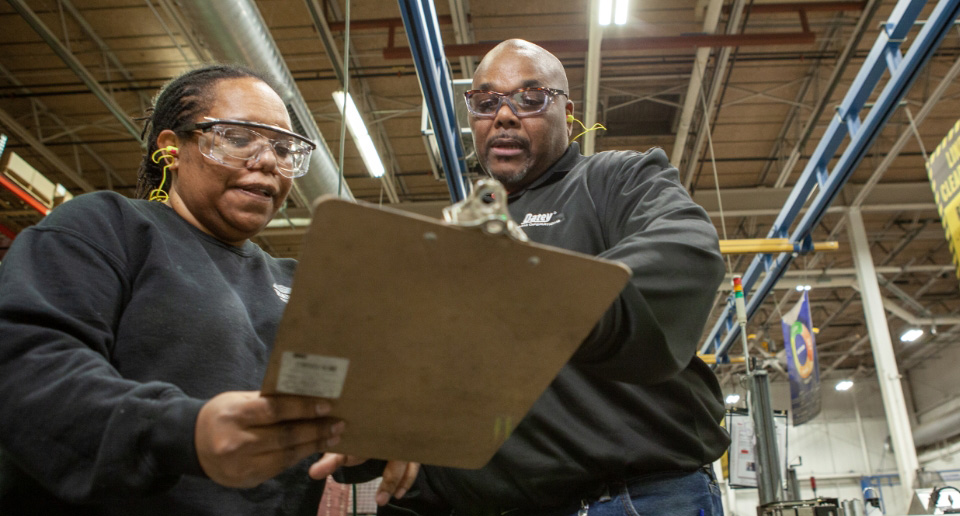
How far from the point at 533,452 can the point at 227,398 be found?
1.84 feet

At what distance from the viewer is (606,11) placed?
15.4 feet

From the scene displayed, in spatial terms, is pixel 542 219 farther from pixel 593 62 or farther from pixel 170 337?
pixel 593 62

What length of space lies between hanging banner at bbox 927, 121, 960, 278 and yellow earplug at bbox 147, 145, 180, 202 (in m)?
3.95

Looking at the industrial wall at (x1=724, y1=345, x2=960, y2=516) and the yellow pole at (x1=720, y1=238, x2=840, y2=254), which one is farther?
the industrial wall at (x1=724, y1=345, x2=960, y2=516)

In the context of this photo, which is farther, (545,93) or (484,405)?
(545,93)

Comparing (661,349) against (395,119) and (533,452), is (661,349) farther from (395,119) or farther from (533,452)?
(395,119)

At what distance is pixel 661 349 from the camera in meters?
0.76

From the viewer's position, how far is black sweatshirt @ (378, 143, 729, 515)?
32.0 inches

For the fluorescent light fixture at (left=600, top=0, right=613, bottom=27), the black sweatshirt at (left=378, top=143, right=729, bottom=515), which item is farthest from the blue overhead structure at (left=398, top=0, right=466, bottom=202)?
the black sweatshirt at (left=378, top=143, right=729, bottom=515)

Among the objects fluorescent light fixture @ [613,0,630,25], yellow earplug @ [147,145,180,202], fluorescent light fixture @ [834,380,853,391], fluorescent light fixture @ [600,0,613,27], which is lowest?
yellow earplug @ [147,145,180,202]

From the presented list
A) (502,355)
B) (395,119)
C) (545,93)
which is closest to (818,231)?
(395,119)

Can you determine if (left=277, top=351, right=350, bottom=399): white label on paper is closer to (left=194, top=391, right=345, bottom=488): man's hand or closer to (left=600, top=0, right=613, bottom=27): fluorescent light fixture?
(left=194, top=391, right=345, bottom=488): man's hand

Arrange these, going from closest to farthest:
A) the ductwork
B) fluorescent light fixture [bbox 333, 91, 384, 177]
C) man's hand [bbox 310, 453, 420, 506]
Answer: man's hand [bbox 310, 453, 420, 506]
the ductwork
fluorescent light fixture [bbox 333, 91, 384, 177]

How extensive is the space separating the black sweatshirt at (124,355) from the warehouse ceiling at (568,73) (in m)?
3.98
